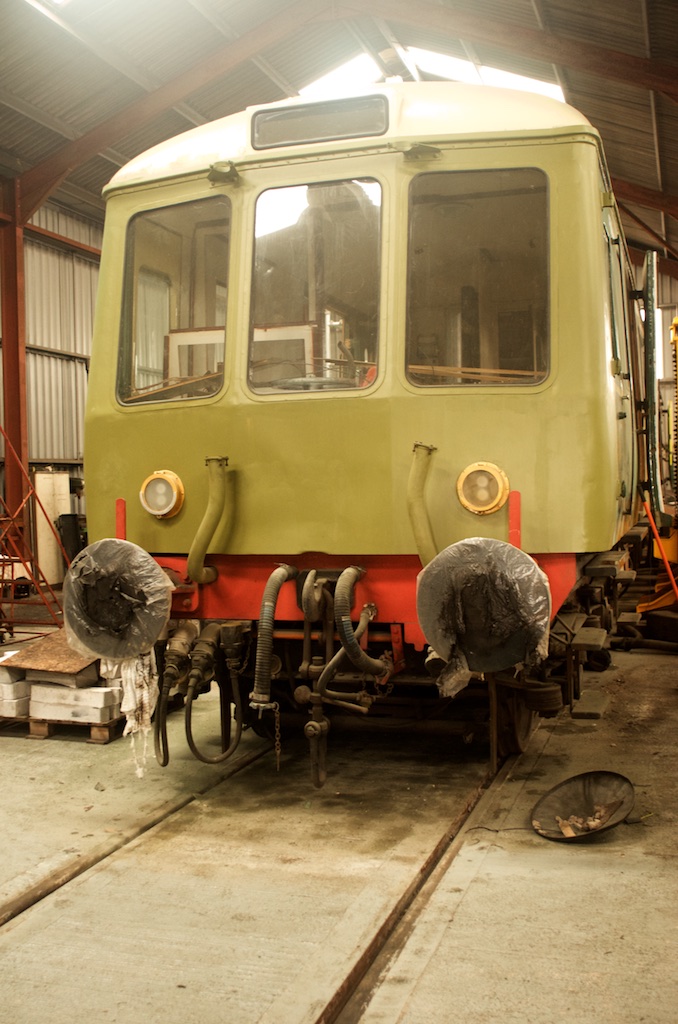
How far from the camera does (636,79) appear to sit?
9.35 m

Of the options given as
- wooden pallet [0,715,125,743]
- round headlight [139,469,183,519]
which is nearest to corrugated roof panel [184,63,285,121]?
wooden pallet [0,715,125,743]

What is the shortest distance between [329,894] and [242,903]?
0.32 meters

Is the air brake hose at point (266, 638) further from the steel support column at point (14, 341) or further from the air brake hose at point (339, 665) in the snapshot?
the steel support column at point (14, 341)

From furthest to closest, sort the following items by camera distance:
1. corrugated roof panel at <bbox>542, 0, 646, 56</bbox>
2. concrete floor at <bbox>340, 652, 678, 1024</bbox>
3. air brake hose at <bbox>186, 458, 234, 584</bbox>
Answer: corrugated roof panel at <bbox>542, 0, 646, 56</bbox>, air brake hose at <bbox>186, 458, 234, 584</bbox>, concrete floor at <bbox>340, 652, 678, 1024</bbox>

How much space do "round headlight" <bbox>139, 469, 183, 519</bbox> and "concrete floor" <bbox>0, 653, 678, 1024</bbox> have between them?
4.64 ft

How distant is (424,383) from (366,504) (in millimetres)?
586

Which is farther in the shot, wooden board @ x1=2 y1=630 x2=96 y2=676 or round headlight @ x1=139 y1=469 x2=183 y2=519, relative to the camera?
wooden board @ x1=2 y1=630 x2=96 y2=676

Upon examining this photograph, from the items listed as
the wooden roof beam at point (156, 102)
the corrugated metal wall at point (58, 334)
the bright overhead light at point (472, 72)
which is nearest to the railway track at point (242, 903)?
the wooden roof beam at point (156, 102)

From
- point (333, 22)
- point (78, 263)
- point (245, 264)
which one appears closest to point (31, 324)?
point (78, 263)

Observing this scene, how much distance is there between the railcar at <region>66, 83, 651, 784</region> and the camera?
155 inches

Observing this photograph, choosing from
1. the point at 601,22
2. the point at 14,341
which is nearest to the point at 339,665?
the point at 601,22

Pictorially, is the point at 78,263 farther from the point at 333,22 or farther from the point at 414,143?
the point at 414,143

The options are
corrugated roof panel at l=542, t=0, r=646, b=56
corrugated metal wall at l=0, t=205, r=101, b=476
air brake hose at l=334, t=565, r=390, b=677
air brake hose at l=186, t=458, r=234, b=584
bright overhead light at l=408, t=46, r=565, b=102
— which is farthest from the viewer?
corrugated metal wall at l=0, t=205, r=101, b=476

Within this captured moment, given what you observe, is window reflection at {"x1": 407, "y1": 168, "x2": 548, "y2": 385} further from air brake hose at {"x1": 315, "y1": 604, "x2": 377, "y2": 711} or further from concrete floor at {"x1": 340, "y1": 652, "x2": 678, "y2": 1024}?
concrete floor at {"x1": 340, "y1": 652, "x2": 678, "y2": 1024}
